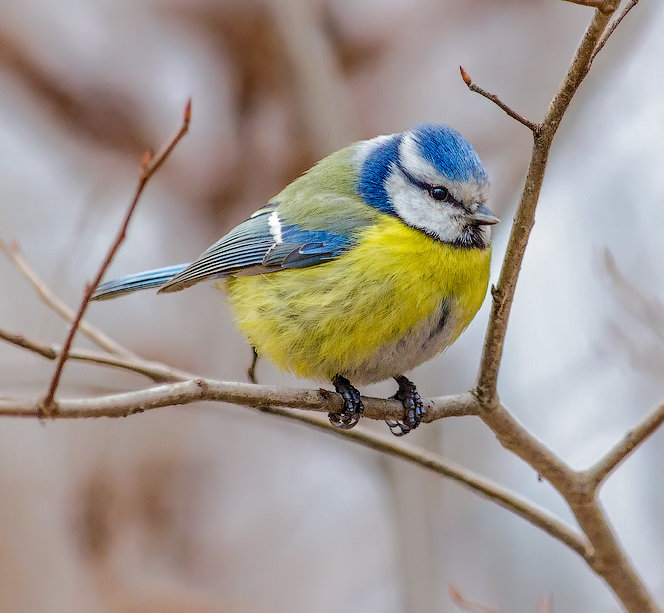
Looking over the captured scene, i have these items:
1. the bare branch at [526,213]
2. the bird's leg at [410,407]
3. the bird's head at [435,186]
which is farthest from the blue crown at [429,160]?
the bare branch at [526,213]

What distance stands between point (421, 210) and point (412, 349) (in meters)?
0.40

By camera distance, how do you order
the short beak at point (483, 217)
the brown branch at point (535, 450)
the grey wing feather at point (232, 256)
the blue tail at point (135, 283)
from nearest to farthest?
the brown branch at point (535, 450) < the short beak at point (483, 217) < the grey wing feather at point (232, 256) < the blue tail at point (135, 283)

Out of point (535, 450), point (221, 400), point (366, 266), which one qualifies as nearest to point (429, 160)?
point (366, 266)

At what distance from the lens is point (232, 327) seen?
3627 millimetres

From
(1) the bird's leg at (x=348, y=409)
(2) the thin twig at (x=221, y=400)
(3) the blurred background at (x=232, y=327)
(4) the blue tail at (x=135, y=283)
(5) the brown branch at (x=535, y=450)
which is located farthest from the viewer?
(3) the blurred background at (x=232, y=327)

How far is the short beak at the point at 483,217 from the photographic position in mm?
2180

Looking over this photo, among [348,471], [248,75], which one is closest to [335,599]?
[348,471]

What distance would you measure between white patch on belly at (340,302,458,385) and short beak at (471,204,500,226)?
254 millimetres

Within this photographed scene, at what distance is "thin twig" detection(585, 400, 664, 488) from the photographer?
1677mm

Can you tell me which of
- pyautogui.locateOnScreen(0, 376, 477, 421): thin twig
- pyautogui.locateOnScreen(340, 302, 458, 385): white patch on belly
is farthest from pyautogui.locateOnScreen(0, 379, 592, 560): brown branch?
pyautogui.locateOnScreen(340, 302, 458, 385): white patch on belly

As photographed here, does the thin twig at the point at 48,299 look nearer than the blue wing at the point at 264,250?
Yes

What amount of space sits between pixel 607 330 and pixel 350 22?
1.83 meters

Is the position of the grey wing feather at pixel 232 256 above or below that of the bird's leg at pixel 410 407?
above

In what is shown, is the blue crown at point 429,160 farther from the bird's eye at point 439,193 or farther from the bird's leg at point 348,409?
the bird's leg at point 348,409
